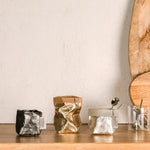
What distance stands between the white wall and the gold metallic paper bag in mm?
306

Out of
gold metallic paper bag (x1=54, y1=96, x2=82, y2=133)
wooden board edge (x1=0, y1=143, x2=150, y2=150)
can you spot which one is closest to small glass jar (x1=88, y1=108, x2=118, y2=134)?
gold metallic paper bag (x1=54, y1=96, x2=82, y2=133)

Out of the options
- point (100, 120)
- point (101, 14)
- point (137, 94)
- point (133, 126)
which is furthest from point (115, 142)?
point (101, 14)

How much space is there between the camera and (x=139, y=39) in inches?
56.1

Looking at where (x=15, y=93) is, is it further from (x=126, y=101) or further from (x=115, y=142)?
(x=115, y=142)

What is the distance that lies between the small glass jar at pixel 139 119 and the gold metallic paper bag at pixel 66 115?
0.84 feet

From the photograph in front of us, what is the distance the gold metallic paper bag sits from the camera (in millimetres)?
1149

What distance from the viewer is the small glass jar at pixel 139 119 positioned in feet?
3.99

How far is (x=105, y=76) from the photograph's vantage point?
1.47 m

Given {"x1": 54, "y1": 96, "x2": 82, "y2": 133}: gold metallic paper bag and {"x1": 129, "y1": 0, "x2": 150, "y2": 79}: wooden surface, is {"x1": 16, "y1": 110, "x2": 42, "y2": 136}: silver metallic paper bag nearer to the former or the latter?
{"x1": 54, "y1": 96, "x2": 82, "y2": 133}: gold metallic paper bag

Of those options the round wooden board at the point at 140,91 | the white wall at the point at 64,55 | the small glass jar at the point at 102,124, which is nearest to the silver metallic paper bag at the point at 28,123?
the small glass jar at the point at 102,124

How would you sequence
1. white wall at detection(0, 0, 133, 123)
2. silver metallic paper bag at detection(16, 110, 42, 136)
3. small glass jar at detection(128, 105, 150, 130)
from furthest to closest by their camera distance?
white wall at detection(0, 0, 133, 123) < small glass jar at detection(128, 105, 150, 130) < silver metallic paper bag at detection(16, 110, 42, 136)

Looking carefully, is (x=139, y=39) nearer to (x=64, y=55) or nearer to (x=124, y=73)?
(x=124, y=73)

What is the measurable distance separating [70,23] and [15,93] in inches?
18.8

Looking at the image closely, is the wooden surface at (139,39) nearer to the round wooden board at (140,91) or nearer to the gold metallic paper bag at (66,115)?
the round wooden board at (140,91)
